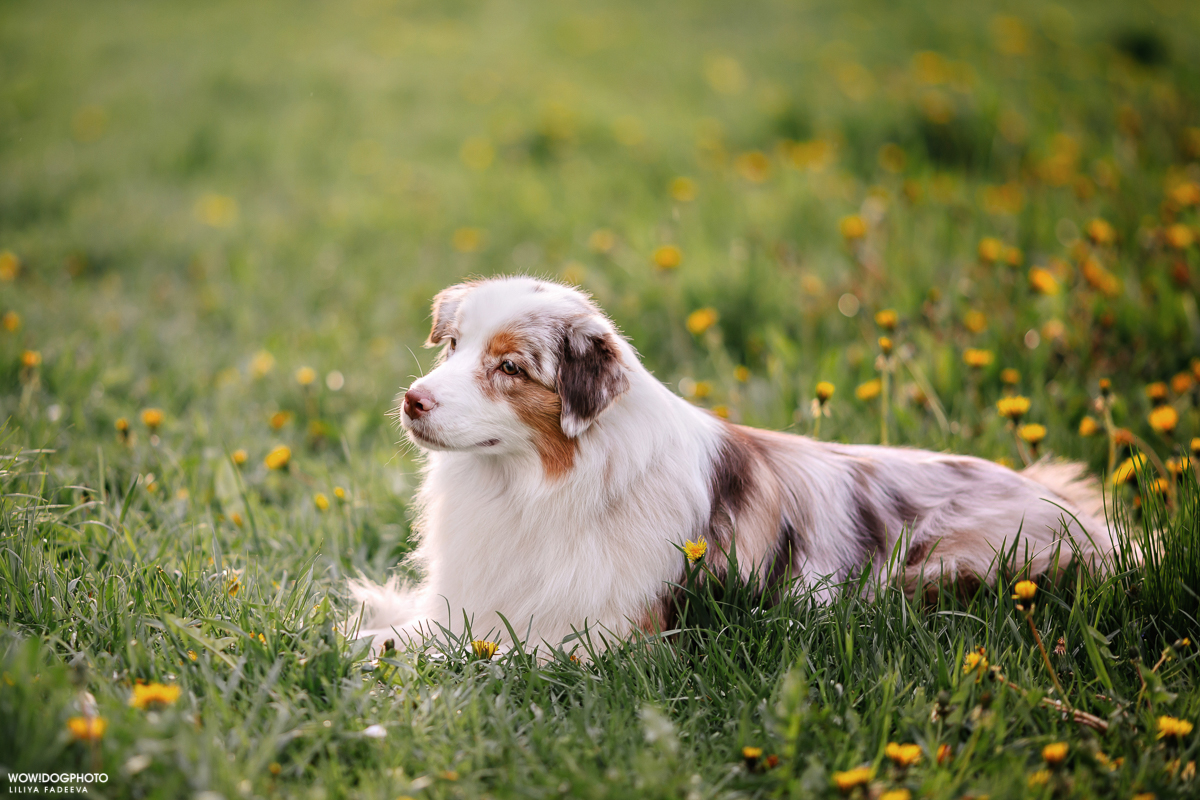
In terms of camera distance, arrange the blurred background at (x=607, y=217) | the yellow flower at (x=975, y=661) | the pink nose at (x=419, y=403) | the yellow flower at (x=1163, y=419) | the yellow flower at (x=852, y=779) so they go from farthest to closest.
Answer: the blurred background at (x=607, y=217), the yellow flower at (x=1163, y=419), the pink nose at (x=419, y=403), the yellow flower at (x=975, y=661), the yellow flower at (x=852, y=779)

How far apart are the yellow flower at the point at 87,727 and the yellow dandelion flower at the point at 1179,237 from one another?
594 centimetres

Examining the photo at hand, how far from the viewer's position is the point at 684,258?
5840 millimetres

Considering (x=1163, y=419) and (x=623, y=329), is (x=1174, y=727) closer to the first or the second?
(x=1163, y=419)

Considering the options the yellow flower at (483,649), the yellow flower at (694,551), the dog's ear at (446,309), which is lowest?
the yellow flower at (483,649)

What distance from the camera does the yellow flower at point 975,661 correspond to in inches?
93.2

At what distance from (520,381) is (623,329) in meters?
2.63

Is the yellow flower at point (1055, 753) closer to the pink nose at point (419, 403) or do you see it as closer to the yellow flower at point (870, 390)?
the pink nose at point (419, 403)

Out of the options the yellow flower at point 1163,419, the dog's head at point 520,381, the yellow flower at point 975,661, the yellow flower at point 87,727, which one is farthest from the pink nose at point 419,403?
the yellow flower at point 1163,419

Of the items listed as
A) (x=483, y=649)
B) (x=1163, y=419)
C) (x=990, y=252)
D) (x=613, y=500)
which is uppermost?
(x=990, y=252)

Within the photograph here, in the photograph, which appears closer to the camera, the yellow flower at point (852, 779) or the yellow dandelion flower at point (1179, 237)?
the yellow flower at point (852, 779)

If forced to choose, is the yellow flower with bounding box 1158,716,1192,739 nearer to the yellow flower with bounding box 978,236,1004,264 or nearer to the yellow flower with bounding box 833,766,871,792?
the yellow flower with bounding box 833,766,871,792

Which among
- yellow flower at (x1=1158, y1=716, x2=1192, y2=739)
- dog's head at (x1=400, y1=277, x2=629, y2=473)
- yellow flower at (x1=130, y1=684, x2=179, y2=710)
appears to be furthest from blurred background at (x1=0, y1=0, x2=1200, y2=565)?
yellow flower at (x1=1158, y1=716, x2=1192, y2=739)

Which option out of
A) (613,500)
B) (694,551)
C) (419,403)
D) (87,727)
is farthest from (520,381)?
(87,727)

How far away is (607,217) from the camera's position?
6852 millimetres
